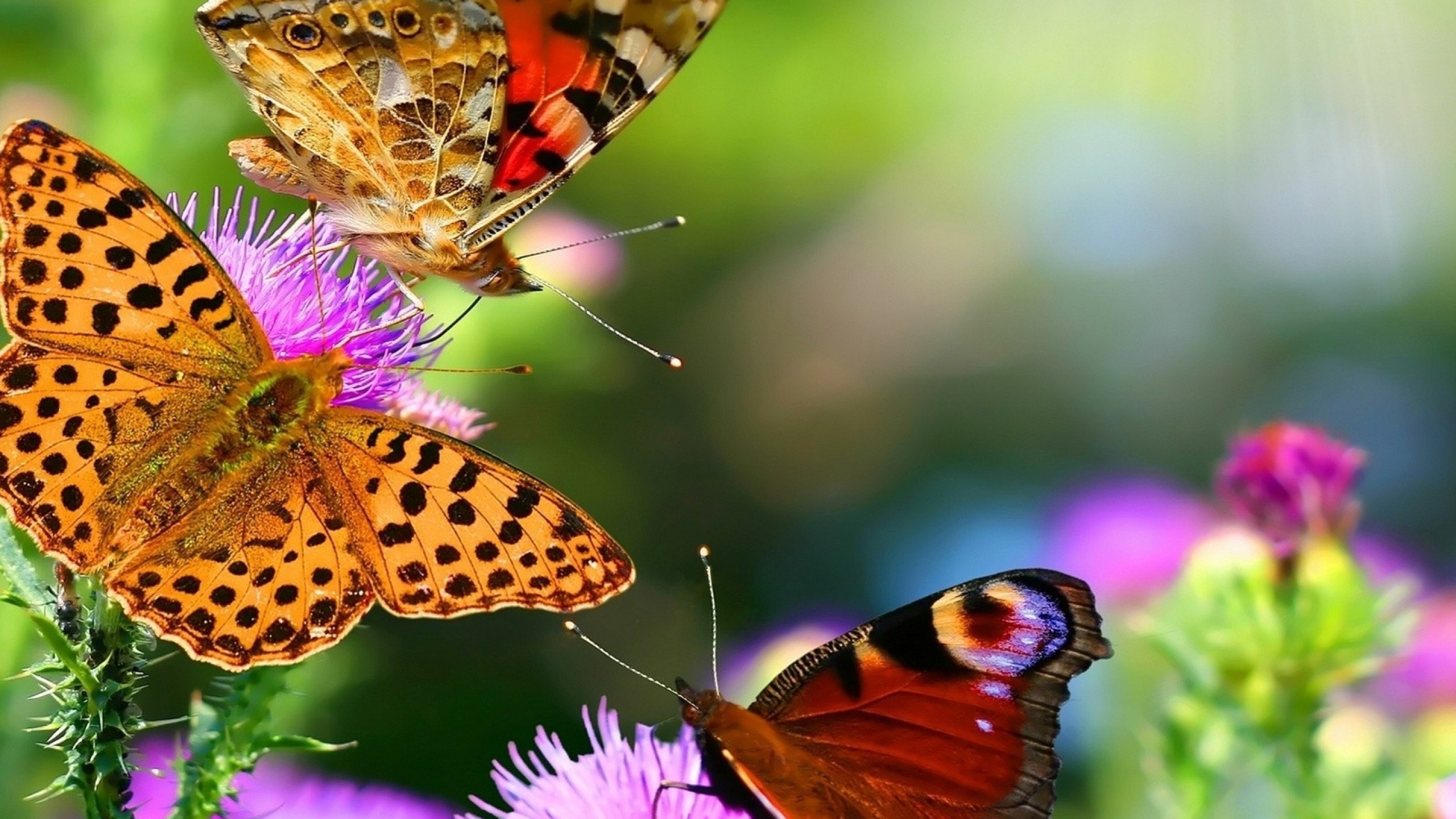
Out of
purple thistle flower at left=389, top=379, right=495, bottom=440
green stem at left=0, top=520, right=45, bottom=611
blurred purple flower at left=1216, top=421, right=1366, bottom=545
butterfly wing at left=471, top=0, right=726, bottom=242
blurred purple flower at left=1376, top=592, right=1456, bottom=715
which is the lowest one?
green stem at left=0, top=520, right=45, bottom=611

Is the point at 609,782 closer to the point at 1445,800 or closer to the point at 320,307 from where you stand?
the point at 320,307

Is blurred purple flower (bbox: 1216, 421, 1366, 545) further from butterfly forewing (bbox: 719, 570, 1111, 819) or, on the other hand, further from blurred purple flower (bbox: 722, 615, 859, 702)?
butterfly forewing (bbox: 719, 570, 1111, 819)

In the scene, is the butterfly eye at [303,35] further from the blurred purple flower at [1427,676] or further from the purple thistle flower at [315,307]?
the blurred purple flower at [1427,676]

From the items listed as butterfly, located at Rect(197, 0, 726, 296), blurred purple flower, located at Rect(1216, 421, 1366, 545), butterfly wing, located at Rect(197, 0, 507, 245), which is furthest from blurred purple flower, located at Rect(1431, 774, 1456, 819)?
butterfly wing, located at Rect(197, 0, 507, 245)

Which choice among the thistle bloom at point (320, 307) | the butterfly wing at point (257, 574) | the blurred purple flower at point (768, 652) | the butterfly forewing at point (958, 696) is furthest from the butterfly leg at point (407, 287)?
the blurred purple flower at point (768, 652)

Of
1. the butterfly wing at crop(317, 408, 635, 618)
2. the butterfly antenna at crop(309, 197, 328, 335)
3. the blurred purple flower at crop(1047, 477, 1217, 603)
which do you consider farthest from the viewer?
the blurred purple flower at crop(1047, 477, 1217, 603)

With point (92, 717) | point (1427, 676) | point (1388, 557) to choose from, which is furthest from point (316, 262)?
point (1388, 557)

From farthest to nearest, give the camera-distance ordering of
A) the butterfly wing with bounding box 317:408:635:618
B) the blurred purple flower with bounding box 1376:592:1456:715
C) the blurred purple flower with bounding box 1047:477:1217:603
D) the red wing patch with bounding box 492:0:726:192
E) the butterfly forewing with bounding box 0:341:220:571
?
1. the blurred purple flower with bounding box 1047:477:1217:603
2. the blurred purple flower with bounding box 1376:592:1456:715
3. the red wing patch with bounding box 492:0:726:192
4. the butterfly wing with bounding box 317:408:635:618
5. the butterfly forewing with bounding box 0:341:220:571

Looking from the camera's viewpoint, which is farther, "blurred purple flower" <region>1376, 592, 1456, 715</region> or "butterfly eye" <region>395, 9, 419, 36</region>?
"blurred purple flower" <region>1376, 592, 1456, 715</region>

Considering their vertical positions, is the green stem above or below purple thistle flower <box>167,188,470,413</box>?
below
